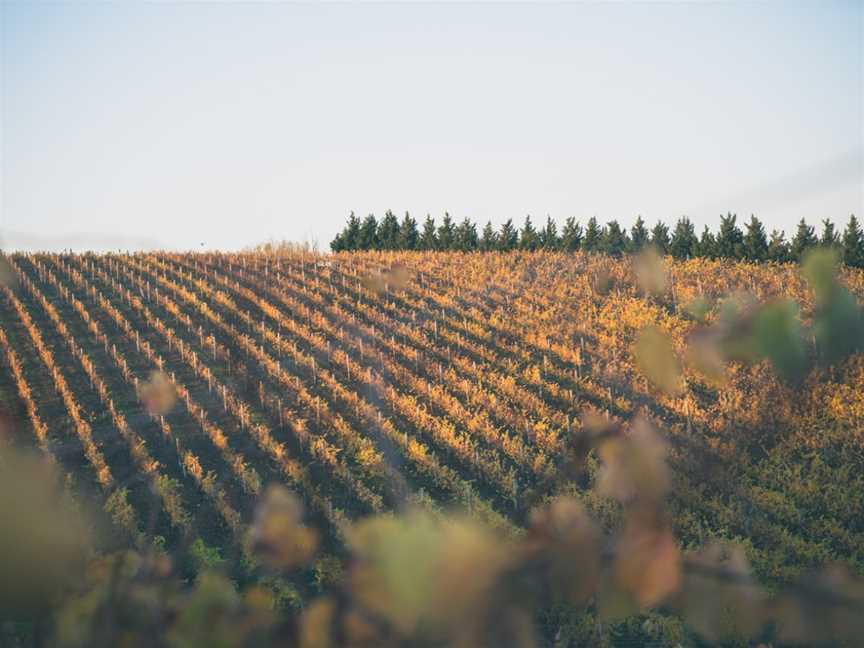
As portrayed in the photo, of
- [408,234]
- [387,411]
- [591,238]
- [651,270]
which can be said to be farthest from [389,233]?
[651,270]

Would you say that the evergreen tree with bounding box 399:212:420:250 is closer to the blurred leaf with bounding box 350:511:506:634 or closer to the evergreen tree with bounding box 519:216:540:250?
the evergreen tree with bounding box 519:216:540:250

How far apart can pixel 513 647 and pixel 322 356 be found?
711 inches

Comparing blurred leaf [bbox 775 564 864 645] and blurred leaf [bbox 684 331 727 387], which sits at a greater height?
blurred leaf [bbox 684 331 727 387]

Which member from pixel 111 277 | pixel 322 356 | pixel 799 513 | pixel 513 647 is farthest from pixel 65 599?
pixel 111 277

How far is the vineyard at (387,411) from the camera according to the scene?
36.9 feet

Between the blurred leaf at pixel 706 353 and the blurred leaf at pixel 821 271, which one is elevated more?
the blurred leaf at pixel 821 271

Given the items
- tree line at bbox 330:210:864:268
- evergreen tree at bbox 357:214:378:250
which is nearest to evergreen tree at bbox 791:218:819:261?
tree line at bbox 330:210:864:268

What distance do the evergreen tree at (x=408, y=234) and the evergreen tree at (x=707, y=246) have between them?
1572 centimetres

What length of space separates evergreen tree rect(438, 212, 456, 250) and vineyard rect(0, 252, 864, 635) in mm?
15380

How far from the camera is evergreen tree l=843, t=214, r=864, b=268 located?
93.1 feet

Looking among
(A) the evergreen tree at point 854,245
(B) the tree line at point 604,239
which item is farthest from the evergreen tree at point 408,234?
(A) the evergreen tree at point 854,245

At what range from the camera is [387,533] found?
2.49 feet

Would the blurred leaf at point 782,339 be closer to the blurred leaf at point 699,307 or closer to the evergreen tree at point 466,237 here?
the blurred leaf at point 699,307

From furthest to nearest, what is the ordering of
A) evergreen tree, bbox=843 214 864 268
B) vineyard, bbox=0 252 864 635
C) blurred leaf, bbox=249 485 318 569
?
evergreen tree, bbox=843 214 864 268, vineyard, bbox=0 252 864 635, blurred leaf, bbox=249 485 318 569
